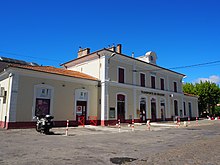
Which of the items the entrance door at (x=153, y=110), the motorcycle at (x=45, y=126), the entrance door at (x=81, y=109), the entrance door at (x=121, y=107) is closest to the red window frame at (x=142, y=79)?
the entrance door at (x=153, y=110)

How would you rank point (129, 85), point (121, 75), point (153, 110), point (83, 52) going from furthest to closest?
point (153, 110) < point (83, 52) < point (129, 85) < point (121, 75)

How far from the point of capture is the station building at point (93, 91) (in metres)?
14.2

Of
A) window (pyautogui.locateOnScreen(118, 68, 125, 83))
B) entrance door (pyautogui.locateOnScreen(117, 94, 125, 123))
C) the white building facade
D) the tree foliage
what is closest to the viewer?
the white building facade

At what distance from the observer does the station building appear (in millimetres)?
14203

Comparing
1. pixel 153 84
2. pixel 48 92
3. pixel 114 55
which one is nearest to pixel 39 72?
pixel 48 92

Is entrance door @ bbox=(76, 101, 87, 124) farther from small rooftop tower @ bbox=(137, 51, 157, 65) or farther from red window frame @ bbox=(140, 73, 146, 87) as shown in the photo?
small rooftop tower @ bbox=(137, 51, 157, 65)

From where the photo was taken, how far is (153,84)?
25.4 metres

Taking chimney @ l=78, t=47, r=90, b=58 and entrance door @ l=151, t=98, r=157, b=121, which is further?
entrance door @ l=151, t=98, r=157, b=121

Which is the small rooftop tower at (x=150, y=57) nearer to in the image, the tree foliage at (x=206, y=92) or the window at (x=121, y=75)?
the window at (x=121, y=75)

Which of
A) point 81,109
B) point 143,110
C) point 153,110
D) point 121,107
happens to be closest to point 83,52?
point 121,107

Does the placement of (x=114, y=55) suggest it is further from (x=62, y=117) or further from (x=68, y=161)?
(x=68, y=161)

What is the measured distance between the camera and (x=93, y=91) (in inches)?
747

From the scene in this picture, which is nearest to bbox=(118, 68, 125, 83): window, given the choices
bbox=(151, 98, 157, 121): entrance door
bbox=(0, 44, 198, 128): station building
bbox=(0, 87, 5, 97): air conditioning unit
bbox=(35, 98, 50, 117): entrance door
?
bbox=(0, 44, 198, 128): station building

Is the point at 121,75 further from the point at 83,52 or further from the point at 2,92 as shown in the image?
the point at 2,92
